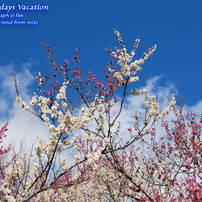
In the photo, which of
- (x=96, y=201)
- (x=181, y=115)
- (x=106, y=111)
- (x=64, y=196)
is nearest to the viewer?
(x=106, y=111)

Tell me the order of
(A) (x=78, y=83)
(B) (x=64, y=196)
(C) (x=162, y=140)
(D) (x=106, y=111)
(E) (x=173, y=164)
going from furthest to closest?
(B) (x=64, y=196), (C) (x=162, y=140), (E) (x=173, y=164), (A) (x=78, y=83), (D) (x=106, y=111)

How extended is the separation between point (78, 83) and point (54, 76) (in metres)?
0.87

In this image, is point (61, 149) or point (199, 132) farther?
point (199, 132)

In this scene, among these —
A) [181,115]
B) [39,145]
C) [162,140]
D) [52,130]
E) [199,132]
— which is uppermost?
[181,115]

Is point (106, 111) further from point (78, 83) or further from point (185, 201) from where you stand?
point (185, 201)

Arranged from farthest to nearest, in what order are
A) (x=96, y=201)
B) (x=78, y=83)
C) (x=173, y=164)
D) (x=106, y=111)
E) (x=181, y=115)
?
(x=96, y=201), (x=181, y=115), (x=173, y=164), (x=78, y=83), (x=106, y=111)

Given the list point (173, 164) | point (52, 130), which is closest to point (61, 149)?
point (52, 130)

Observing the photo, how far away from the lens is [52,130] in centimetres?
366

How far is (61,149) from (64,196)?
10.7 meters

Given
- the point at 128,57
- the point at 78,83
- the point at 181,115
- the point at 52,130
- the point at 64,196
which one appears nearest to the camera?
the point at 52,130

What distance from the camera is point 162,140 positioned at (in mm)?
9109

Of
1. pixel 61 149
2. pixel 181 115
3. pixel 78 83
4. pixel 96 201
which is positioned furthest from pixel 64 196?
pixel 61 149

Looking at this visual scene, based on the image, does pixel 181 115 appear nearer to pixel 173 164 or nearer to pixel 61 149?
pixel 173 164

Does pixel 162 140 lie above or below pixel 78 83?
above
